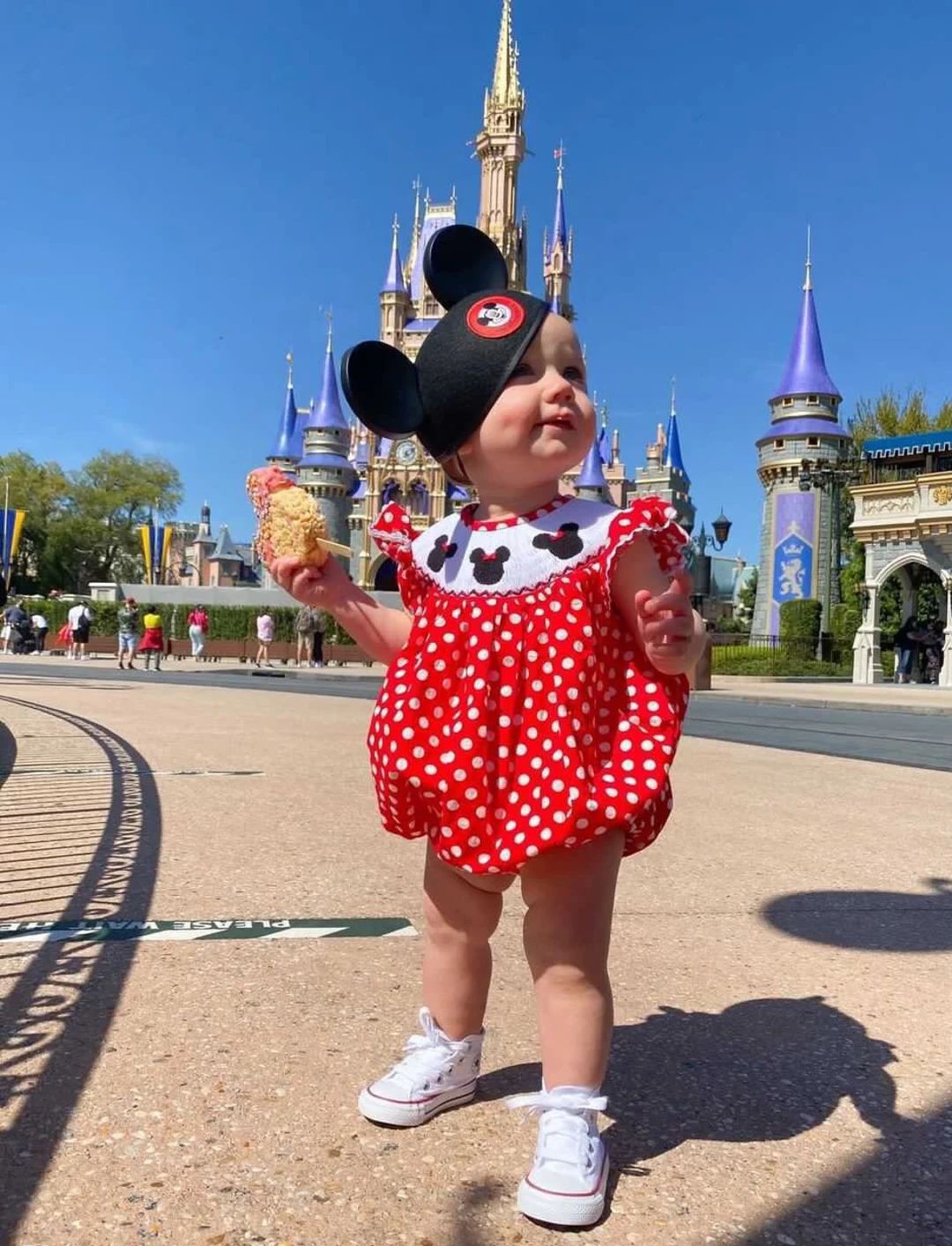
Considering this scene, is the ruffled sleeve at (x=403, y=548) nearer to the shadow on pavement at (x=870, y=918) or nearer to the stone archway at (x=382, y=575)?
the shadow on pavement at (x=870, y=918)

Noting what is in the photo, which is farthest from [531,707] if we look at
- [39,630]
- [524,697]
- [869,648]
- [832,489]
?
[832,489]

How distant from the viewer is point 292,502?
2.07 m

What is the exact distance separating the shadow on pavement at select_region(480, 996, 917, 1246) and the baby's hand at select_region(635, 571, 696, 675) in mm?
864

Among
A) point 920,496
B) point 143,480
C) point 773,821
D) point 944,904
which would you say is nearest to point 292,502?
point 944,904

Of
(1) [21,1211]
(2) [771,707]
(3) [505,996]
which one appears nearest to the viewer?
(1) [21,1211]

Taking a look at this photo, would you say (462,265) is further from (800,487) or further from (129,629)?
(800,487)

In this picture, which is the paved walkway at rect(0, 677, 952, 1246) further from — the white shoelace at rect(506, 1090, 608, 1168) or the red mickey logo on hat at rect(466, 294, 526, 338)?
the red mickey logo on hat at rect(466, 294, 526, 338)

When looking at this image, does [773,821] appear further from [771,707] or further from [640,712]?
[771,707]

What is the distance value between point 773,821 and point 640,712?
347 cm

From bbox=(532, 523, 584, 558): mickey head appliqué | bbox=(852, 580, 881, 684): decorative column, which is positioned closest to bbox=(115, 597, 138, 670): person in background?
bbox=(852, 580, 881, 684): decorative column

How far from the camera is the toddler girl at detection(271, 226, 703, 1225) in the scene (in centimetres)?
173

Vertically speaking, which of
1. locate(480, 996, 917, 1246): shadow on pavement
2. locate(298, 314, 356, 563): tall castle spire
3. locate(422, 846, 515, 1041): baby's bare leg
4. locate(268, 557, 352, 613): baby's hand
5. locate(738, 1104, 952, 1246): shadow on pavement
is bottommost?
locate(480, 996, 917, 1246): shadow on pavement

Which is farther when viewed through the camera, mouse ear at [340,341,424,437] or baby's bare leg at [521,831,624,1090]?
mouse ear at [340,341,424,437]

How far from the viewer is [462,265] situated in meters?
2.32
